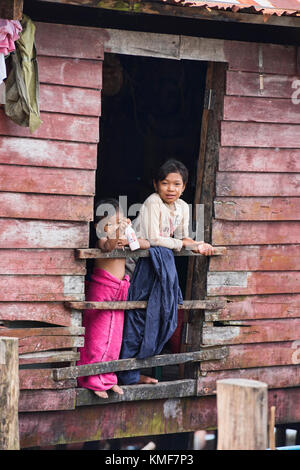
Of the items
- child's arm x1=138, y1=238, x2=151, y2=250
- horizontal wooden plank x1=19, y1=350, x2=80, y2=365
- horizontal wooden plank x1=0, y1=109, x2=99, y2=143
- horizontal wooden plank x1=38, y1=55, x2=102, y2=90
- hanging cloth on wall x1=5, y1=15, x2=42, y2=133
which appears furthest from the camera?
child's arm x1=138, y1=238, x2=151, y2=250

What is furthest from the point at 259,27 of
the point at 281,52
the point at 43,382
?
the point at 43,382

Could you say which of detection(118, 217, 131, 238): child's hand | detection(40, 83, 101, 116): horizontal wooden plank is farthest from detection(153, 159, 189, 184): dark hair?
detection(40, 83, 101, 116): horizontal wooden plank

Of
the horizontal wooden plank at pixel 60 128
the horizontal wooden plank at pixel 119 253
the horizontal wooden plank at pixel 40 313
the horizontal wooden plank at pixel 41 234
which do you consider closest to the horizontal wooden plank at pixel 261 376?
the horizontal wooden plank at pixel 119 253

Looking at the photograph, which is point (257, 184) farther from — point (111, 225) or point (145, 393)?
point (145, 393)

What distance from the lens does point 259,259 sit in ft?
22.6

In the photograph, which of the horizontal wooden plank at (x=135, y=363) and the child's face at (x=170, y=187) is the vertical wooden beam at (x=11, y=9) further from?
the horizontal wooden plank at (x=135, y=363)

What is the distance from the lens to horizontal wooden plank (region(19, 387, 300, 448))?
6281mm

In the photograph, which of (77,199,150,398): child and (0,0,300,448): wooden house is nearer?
(0,0,300,448): wooden house

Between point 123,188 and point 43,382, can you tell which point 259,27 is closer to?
point 123,188

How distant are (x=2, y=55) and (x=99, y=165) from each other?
3.28m

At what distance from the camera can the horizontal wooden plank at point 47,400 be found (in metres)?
6.17

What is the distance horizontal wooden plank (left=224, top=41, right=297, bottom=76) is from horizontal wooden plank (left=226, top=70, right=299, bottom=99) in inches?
1.6

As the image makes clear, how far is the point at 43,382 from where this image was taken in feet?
20.4

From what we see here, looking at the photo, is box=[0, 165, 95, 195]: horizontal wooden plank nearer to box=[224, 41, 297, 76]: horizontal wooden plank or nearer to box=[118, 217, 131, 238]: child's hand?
box=[118, 217, 131, 238]: child's hand
